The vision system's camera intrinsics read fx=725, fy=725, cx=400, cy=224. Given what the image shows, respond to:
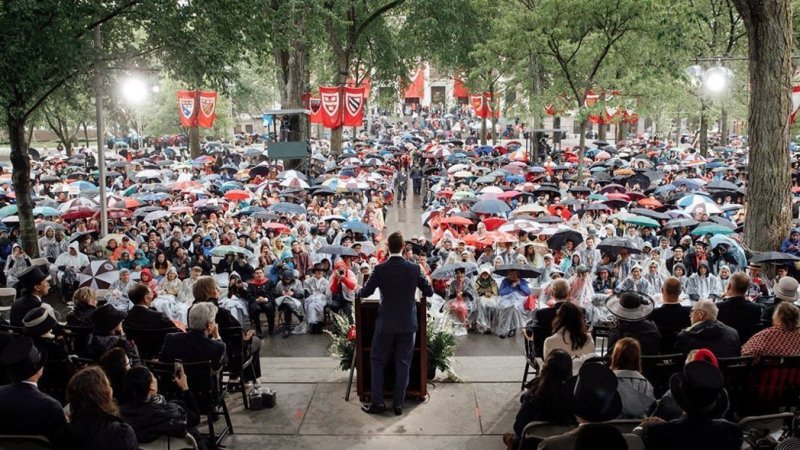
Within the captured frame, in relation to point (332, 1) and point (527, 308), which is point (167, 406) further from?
point (332, 1)

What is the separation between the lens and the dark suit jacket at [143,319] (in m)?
7.42

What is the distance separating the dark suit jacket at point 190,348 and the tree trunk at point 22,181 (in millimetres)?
10164

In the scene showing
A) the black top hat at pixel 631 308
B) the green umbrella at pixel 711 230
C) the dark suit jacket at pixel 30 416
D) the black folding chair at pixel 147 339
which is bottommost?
the black folding chair at pixel 147 339

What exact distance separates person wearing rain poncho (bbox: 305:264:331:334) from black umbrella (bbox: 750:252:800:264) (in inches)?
289

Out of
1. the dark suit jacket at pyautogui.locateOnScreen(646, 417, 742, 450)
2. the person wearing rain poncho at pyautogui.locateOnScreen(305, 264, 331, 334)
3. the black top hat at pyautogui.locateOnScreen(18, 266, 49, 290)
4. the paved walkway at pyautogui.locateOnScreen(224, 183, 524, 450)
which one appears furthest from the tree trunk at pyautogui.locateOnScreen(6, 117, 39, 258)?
the dark suit jacket at pyautogui.locateOnScreen(646, 417, 742, 450)

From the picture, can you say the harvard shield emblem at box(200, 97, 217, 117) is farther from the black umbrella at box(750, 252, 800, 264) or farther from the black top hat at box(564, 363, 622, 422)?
the black top hat at box(564, 363, 622, 422)

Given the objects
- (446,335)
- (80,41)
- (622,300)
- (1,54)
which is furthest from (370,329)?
(80,41)

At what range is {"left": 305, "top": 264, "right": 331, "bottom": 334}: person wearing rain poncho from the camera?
12367 millimetres

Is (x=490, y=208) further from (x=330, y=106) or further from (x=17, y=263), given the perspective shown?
(x=330, y=106)

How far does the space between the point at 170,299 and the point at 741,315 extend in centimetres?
893

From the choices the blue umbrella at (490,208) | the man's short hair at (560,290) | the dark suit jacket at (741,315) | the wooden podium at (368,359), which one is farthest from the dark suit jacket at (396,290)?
the blue umbrella at (490,208)

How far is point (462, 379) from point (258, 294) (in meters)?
5.29

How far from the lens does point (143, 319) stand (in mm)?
7438

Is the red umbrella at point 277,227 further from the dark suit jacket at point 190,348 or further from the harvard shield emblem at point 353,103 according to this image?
the harvard shield emblem at point 353,103
